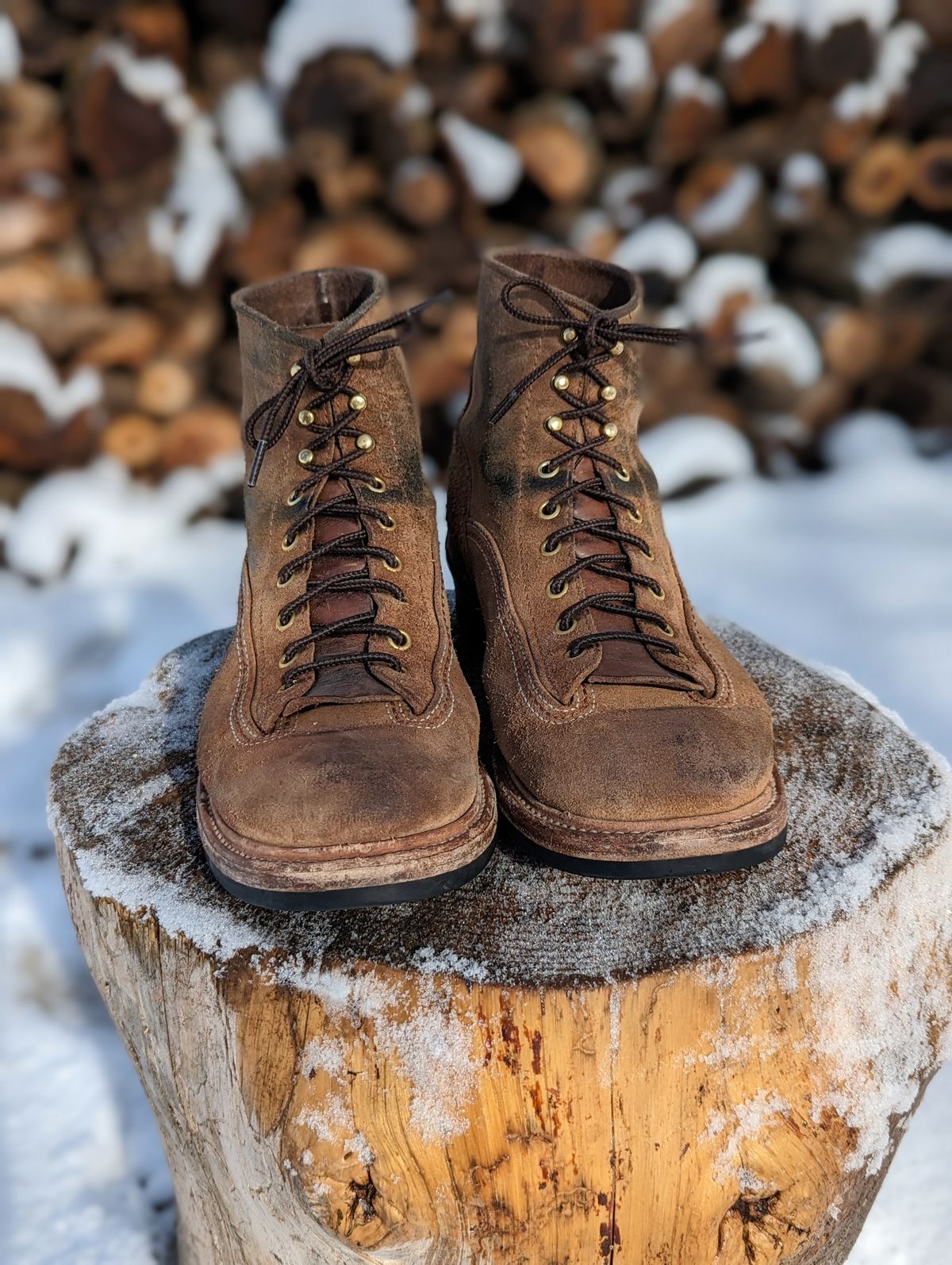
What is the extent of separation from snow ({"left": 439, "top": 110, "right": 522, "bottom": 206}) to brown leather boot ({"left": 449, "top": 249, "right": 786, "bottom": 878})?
6.57ft

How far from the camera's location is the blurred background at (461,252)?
315 centimetres

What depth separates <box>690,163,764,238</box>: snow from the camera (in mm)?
3766

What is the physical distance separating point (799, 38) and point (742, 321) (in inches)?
36.9

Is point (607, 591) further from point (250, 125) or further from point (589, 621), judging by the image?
point (250, 125)

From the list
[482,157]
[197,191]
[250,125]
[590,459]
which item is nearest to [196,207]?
[197,191]

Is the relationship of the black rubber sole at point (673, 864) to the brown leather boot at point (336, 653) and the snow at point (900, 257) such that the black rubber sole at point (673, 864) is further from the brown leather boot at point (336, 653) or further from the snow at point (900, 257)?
the snow at point (900, 257)

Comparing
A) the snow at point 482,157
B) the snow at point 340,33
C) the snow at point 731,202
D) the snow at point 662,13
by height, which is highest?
the snow at point 662,13

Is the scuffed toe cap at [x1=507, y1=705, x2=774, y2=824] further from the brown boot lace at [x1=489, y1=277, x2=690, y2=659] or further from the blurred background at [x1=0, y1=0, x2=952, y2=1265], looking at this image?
the blurred background at [x1=0, y1=0, x2=952, y2=1265]

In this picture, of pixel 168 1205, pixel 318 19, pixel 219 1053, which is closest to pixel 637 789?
pixel 219 1053

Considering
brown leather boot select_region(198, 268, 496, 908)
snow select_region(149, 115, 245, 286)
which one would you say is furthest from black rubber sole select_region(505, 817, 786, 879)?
snow select_region(149, 115, 245, 286)

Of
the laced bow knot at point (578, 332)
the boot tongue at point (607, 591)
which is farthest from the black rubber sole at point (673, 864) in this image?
the laced bow knot at point (578, 332)

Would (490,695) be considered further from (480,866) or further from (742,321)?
(742,321)

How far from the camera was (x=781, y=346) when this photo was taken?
394 centimetres

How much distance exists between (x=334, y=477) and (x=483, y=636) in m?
0.38
